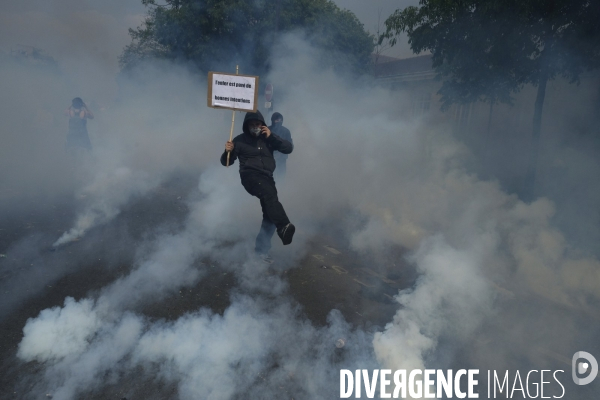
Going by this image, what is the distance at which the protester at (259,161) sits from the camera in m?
4.45

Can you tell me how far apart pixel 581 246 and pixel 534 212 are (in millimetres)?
658

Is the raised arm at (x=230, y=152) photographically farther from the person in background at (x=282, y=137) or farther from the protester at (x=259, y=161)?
the person in background at (x=282, y=137)

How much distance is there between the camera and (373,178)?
7.62 meters

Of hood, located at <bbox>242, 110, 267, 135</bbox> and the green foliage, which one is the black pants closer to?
hood, located at <bbox>242, 110, 267, 135</bbox>

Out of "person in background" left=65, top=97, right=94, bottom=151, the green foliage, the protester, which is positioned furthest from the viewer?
"person in background" left=65, top=97, right=94, bottom=151

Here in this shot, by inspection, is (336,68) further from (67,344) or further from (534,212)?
(67,344)

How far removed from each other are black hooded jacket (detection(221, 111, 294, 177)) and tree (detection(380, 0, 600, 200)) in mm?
4220

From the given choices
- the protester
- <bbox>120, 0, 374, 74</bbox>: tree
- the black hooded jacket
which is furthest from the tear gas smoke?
<bbox>120, 0, 374, 74</bbox>: tree

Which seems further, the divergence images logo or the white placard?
the white placard

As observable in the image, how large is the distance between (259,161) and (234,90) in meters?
0.93

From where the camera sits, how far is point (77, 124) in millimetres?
10180

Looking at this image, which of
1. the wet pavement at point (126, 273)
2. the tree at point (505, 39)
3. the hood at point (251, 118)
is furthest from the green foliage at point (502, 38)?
the hood at point (251, 118)

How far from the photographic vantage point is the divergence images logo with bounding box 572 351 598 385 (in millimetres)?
2922

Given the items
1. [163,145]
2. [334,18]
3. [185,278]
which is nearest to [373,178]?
[185,278]
